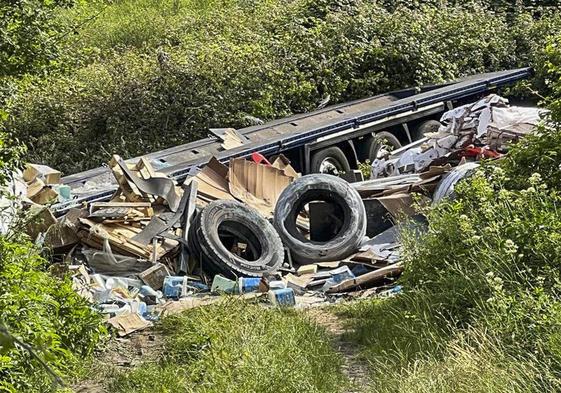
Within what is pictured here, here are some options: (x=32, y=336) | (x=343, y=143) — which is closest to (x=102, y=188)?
(x=343, y=143)

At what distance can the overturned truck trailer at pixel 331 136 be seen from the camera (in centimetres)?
1300

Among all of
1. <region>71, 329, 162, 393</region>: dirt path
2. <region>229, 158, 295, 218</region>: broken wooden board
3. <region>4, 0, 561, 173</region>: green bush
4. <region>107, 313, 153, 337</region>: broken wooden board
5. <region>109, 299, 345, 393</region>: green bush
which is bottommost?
<region>4, 0, 561, 173</region>: green bush

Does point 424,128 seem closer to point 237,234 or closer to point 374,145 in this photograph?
point 374,145

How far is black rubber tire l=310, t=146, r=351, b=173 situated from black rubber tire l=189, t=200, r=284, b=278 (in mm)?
3344

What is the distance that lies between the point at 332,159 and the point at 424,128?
2250mm

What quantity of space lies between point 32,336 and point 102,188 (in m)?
6.56

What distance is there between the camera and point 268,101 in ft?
60.7

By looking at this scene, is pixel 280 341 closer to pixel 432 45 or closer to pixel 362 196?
pixel 362 196

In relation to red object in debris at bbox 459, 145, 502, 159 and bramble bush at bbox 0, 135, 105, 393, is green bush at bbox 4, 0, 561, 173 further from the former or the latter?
bramble bush at bbox 0, 135, 105, 393

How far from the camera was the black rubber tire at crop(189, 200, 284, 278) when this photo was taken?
10.3 metres

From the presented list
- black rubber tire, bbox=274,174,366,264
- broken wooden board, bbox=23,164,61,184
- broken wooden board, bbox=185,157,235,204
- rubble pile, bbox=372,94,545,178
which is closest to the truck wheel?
rubble pile, bbox=372,94,545,178

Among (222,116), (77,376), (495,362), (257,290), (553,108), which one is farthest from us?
(222,116)

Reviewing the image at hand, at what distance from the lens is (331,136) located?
1469 cm

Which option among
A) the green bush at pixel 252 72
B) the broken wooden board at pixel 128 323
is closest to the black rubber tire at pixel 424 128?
the green bush at pixel 252 72
